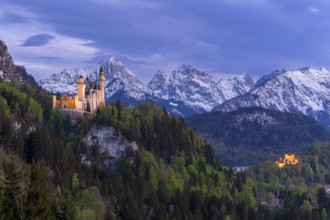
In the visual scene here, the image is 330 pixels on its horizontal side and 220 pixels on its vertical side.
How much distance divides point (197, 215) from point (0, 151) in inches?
1906

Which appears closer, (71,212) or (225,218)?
(71,212)

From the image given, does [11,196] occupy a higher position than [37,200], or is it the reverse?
[11,196]

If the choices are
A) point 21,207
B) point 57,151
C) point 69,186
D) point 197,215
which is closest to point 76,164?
point 57,151

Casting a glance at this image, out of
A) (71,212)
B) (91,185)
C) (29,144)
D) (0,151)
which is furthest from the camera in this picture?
(29,144)

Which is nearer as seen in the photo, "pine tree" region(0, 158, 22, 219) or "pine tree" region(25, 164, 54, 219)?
"pine tree" region(25, 164, 54, 219)

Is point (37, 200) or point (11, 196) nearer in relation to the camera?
point (37, 200)

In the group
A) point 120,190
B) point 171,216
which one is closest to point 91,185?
point 120,190

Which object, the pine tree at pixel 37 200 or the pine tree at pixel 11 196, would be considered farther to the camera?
the pine tree at pixel 11 196

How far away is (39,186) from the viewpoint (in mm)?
83188

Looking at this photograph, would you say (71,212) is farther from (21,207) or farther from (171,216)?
(171,216)

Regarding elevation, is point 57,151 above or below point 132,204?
above

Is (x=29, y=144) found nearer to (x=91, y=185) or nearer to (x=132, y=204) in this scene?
(x=91, y=185)

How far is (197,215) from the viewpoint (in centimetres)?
18788

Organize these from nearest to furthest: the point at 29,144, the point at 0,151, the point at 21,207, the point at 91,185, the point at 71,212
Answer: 1. the point at 21,207
2. the point at 71,212
3. the point at 0,151
4. the point at 91,185
5. the point at 29,144
